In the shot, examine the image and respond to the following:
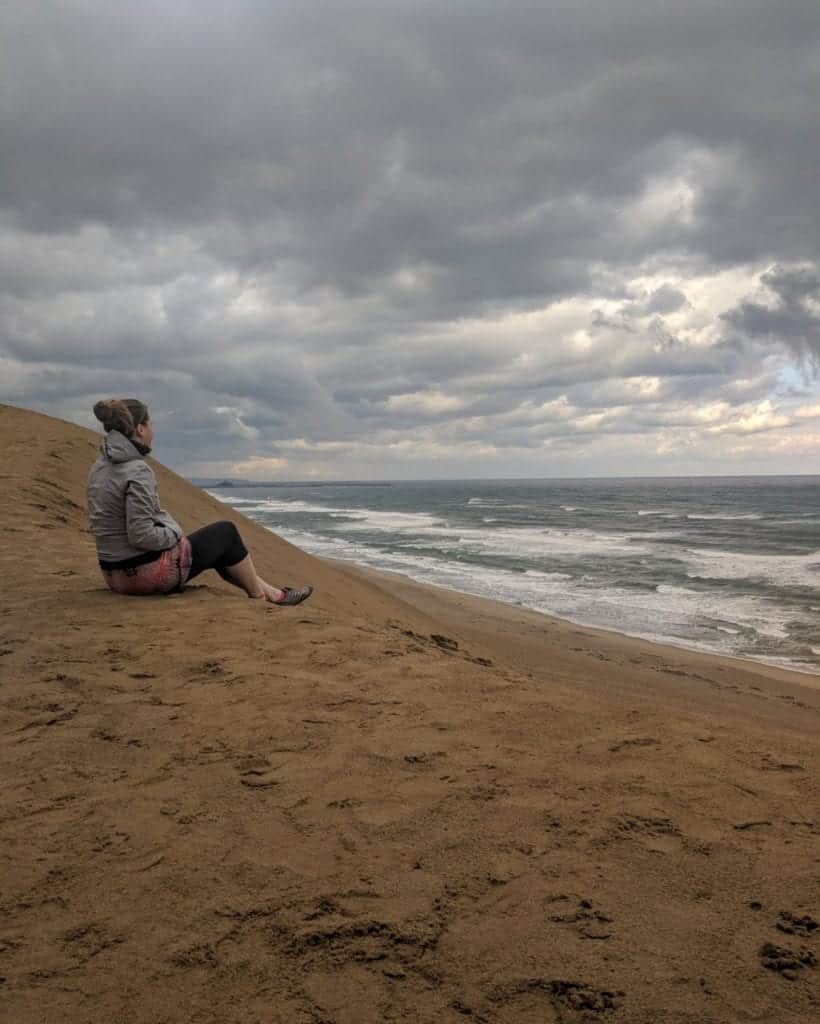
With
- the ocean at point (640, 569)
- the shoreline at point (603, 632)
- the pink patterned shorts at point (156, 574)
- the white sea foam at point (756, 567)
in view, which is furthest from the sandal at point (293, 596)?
the white sea foam at point (756, 567)

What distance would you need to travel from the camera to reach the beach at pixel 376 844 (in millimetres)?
1874

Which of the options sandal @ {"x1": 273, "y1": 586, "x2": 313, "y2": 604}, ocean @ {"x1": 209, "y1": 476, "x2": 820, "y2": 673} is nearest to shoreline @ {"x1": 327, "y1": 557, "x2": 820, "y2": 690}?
ocean @ {"x1": 209, "y1": 476, "x2": 820, "y2": 673}

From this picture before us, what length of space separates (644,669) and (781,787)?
24.9ft

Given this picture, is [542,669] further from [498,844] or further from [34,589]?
[498,844]

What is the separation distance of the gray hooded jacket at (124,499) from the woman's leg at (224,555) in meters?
0.37

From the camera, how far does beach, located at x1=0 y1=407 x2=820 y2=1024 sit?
187 cm

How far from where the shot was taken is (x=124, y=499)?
5.28 meters

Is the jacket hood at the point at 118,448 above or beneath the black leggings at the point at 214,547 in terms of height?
above

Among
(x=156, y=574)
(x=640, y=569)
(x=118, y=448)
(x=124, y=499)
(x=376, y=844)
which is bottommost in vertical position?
(x=640, y=569)

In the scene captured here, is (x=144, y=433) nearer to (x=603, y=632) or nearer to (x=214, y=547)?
(x=214, y=547)

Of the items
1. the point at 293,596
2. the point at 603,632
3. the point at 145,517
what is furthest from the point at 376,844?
the point at 603,632

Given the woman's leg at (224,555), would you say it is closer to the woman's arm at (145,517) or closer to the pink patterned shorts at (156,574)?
the pink patterned shorts at (156,574)

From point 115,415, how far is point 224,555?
141 centimetres

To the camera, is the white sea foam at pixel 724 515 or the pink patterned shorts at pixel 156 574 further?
the white sea foam at pixel 724 515
